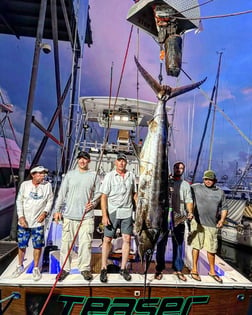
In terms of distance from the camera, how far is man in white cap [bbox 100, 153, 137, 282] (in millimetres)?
2611

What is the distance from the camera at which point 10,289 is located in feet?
7.32

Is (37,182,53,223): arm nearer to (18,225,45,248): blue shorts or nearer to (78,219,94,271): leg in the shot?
(18,225,45,248): blue shorts

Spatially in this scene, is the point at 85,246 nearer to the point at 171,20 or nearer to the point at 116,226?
the point at 116,226

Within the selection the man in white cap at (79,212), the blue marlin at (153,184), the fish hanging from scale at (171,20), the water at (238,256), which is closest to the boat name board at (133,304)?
the man in white cap at (79,212)

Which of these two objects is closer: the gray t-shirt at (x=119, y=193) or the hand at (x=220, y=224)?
the gray t-shirt at (x=119, y=193)

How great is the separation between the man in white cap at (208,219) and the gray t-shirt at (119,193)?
0.85 m

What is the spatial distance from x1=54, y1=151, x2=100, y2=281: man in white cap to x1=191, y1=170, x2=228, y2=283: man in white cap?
4.04 feet

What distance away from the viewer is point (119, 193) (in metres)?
2.68

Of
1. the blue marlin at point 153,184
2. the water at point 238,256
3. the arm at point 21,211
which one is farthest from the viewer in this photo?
the water at point 238,256

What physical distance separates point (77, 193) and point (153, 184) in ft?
2.82

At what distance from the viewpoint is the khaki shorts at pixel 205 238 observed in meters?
2.81

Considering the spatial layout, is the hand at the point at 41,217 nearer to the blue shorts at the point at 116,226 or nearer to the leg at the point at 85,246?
the leg at the point at 85,246

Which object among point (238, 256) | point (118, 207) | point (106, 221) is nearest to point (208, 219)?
point (118, 207)

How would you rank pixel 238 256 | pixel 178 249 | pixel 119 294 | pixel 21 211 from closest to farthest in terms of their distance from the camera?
pixel 119 294 < pixel 21 211 < pixel 178 249 < pixel 238 256
